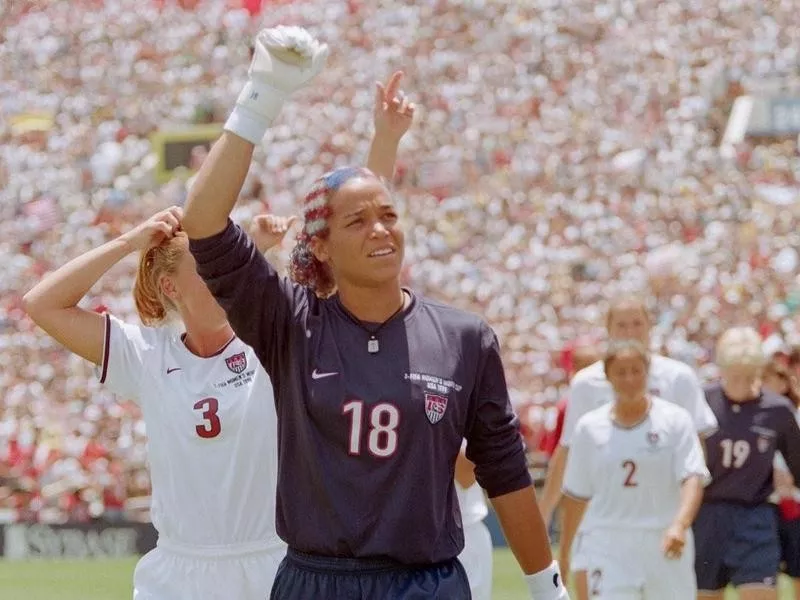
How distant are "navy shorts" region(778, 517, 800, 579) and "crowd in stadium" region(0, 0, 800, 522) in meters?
9.18

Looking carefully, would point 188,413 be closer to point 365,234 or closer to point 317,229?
point 317,229

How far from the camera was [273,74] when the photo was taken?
470 centimetres

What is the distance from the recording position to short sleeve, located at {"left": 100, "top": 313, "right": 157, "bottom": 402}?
19.6 ft

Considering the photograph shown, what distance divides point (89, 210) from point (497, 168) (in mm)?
6266

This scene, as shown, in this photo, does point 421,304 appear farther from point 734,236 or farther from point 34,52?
point 34,52

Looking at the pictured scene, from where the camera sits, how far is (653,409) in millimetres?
9680

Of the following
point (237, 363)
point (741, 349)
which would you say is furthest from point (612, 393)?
point (237, 363)

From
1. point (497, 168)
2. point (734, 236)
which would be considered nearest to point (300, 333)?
point (734, 236)

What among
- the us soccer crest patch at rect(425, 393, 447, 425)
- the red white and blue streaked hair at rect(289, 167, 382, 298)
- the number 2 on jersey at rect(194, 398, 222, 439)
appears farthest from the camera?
the number 2 on jersey at rect(194, 398, 222, 439)

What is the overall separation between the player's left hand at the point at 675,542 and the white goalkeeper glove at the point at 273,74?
4558 millimetres

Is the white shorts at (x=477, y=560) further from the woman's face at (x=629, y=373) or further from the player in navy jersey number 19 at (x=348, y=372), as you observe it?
the player in navy jersey number 19 at (x=348, y=372)

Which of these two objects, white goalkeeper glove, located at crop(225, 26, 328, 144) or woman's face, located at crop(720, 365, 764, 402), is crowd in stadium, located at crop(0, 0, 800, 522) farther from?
white goalkeeper glove, located at crop(225, 26, 328, 144)

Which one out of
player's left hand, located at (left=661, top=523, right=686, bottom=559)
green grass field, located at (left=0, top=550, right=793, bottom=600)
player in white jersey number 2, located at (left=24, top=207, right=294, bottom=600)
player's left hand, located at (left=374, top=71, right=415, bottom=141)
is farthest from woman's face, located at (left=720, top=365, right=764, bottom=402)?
player in white jersey number 2, located at (left=24, top=207, right=294, bottom=600)

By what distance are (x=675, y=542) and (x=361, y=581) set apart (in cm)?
423
